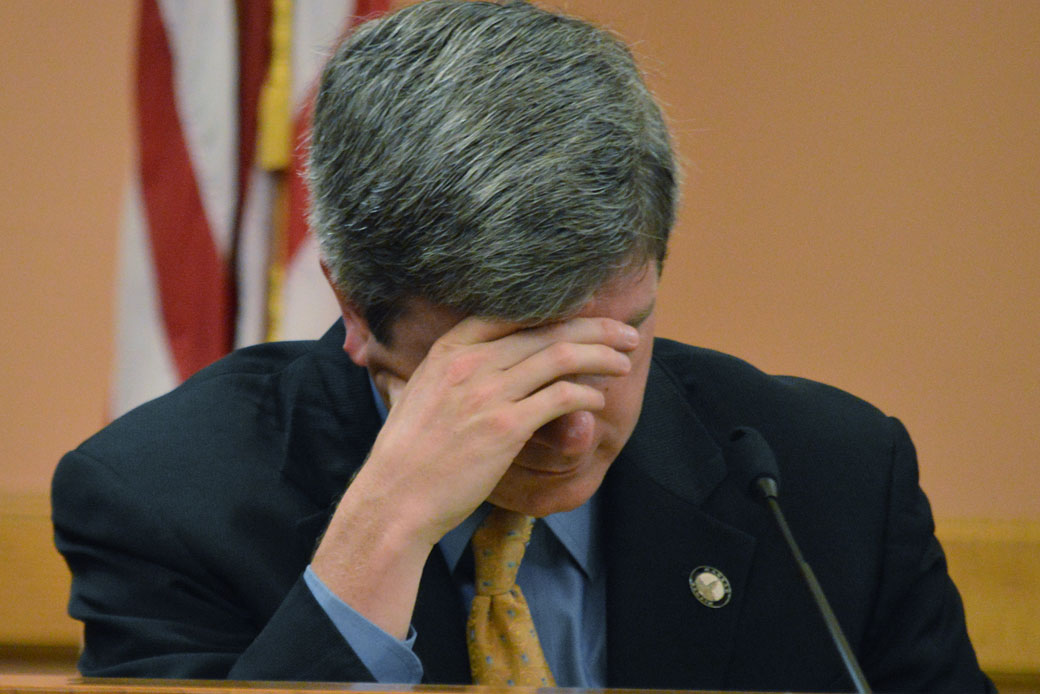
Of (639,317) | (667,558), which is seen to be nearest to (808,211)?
(667,558)

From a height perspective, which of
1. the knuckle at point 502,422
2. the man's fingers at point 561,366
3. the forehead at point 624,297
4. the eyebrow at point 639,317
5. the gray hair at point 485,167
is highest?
the gray hair at point 485,167

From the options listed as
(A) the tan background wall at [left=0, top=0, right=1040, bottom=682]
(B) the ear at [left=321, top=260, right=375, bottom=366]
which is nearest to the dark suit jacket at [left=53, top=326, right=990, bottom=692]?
(B) the ear at [left=321, top=260, right=375, bottom=366]

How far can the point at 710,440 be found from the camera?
1653 mm

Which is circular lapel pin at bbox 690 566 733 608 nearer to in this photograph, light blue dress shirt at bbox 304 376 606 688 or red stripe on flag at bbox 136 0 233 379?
light blue dress shirt at bbox 304 376 606 688

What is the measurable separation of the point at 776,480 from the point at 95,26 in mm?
2341

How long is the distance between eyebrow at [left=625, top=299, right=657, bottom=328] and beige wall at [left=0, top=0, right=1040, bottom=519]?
1.56m

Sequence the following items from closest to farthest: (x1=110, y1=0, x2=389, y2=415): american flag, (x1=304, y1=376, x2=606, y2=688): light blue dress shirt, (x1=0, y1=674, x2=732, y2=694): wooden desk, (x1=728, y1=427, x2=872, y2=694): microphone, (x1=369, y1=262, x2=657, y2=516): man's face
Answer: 1. (x1=0, y1=674, x2=732, y2=694): wooden desk
2. (x1=728, y1=427, x2=872, y2=694): microphone
3. (x1=369, y1=262, x2=657, y2=516): man's face
4. (x1=304, y1=376, x2=606, y2=688): light blue dress shirt
5. (x1=110, y1=0, x2=389, y2=415): american flag

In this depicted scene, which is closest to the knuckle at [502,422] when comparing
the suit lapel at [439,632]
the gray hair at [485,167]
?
the gray hair at [485,167]

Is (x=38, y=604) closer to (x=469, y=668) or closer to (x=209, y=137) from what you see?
(x=209, y=137)

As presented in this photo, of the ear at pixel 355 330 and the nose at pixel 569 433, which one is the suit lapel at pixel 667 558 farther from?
the ear at pixel 355 330

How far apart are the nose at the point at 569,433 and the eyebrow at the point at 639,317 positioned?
0.36 ft

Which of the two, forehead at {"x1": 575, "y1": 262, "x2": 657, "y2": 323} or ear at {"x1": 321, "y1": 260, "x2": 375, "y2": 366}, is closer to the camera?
forehead at {"x1": 575, "y1": 262, "x2": 657, "y2": 323}

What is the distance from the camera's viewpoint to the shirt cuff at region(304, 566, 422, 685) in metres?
1.26

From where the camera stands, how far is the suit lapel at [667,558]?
1.54 metres
